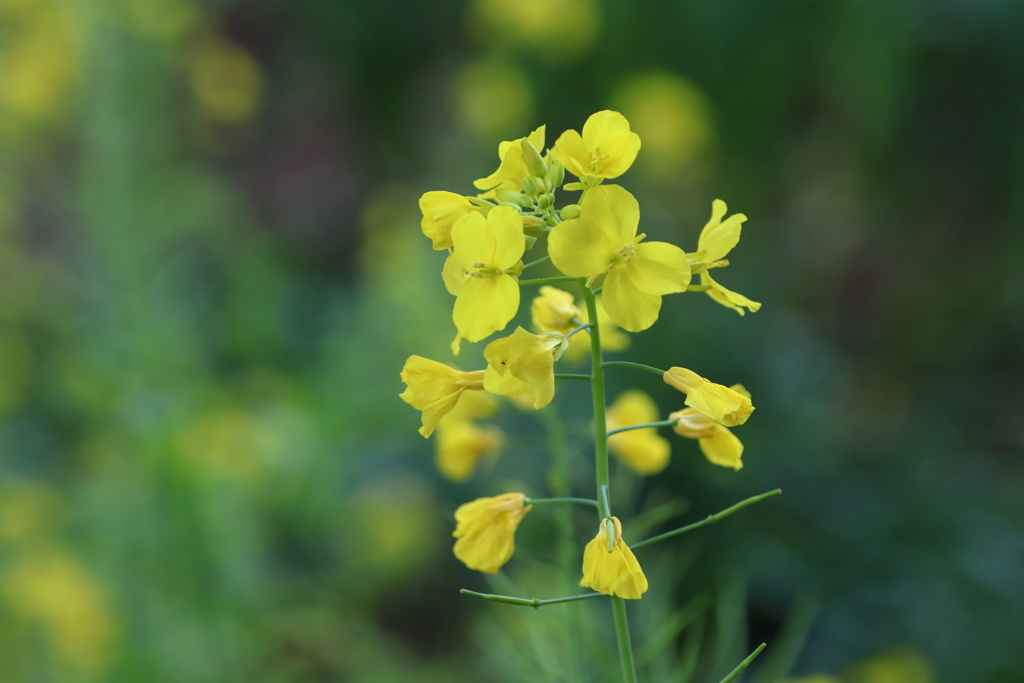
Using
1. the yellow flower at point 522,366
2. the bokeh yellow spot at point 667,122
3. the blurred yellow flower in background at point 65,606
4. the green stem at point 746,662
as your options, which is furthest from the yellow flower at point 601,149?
the bokeh yellow spot at point 667,122

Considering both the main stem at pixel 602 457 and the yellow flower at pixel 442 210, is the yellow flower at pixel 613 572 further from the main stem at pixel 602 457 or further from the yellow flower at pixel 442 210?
the yellow flower at pixel 442 210

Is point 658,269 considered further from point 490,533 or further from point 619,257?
point 490,533

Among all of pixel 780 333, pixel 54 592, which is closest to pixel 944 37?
pixel 780 333

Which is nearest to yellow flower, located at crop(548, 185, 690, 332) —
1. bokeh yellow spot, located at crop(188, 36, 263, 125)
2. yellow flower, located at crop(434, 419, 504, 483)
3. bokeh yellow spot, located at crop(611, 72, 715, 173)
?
yellow flower, located at crop(434, 419, 504, 483)

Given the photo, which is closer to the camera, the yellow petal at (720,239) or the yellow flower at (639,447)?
the yellow petal at (720,239)

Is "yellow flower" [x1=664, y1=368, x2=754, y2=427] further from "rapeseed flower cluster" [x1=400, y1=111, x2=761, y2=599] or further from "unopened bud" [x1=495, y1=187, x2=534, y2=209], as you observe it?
"unopened bud" [x1=495, y1=187, x2=534, y2=209]

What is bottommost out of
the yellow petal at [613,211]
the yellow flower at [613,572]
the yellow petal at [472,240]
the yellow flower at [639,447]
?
the yellow flower at [639,447]
